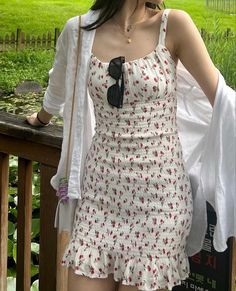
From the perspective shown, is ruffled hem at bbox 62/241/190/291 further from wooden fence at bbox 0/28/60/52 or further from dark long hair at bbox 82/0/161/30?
wooden fence at bbox 0/28/60/52

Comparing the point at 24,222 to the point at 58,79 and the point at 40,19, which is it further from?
the point at 40,19

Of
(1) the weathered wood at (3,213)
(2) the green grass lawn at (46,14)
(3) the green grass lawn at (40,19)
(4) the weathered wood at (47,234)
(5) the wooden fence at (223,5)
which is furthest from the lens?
(5) the wooden fence at (223,5)

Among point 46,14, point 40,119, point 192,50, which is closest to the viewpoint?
point 192,50

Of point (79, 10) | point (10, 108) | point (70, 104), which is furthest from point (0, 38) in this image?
point (70, 104)

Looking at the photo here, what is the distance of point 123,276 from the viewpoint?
204cm

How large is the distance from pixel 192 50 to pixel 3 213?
3.55 ft

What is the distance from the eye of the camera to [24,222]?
2646 mm

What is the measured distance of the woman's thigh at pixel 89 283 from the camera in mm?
2094

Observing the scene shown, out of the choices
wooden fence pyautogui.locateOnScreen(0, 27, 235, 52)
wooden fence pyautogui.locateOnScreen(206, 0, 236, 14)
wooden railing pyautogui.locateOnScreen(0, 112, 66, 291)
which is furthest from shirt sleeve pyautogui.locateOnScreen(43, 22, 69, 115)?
wooden fence pyautogui.locateOnScreen(206, 0, 236, 14)

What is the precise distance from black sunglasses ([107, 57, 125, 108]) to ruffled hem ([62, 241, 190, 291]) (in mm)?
406

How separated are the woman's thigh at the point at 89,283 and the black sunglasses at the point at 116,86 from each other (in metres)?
0.49

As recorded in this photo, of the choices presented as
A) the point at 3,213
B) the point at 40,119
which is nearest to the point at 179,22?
the point at 40,119

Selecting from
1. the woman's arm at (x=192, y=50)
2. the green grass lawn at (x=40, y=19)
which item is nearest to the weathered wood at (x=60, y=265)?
the woman's arm at (x=192, y=50)

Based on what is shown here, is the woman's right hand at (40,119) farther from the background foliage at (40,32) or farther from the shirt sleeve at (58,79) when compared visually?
the background foliage at (40,32)
